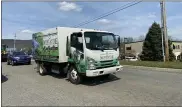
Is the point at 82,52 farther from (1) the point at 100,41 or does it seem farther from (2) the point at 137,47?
(2) the point at 137,47

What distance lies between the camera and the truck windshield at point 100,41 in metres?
8.73

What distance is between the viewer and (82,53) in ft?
28.6

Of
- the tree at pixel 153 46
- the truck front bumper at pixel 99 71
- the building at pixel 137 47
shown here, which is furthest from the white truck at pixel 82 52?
the building at pixel 137 47

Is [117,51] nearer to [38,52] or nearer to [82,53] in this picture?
[82,53]

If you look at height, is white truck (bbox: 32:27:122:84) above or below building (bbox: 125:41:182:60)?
below

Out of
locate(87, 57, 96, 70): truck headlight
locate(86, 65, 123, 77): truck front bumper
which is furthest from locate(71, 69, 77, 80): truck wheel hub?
locate(87, 57, 96, 70): truck headlight

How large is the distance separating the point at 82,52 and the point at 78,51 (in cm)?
33

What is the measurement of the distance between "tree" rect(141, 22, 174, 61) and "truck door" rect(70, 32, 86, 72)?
2975 cm

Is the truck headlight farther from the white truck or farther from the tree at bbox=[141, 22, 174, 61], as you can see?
the tree at bbox=[141, 22, 174, 61]

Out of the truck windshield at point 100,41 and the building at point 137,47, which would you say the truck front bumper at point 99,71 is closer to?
the truck windshield at point 100,41

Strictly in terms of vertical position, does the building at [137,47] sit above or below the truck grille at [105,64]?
above

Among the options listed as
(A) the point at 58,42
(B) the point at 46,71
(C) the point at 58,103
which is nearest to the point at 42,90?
(C) the point at 58,103

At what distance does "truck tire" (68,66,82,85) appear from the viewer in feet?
30.8

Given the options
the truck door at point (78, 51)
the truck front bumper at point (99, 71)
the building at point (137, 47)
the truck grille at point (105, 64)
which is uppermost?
the building at point (137, 47)
